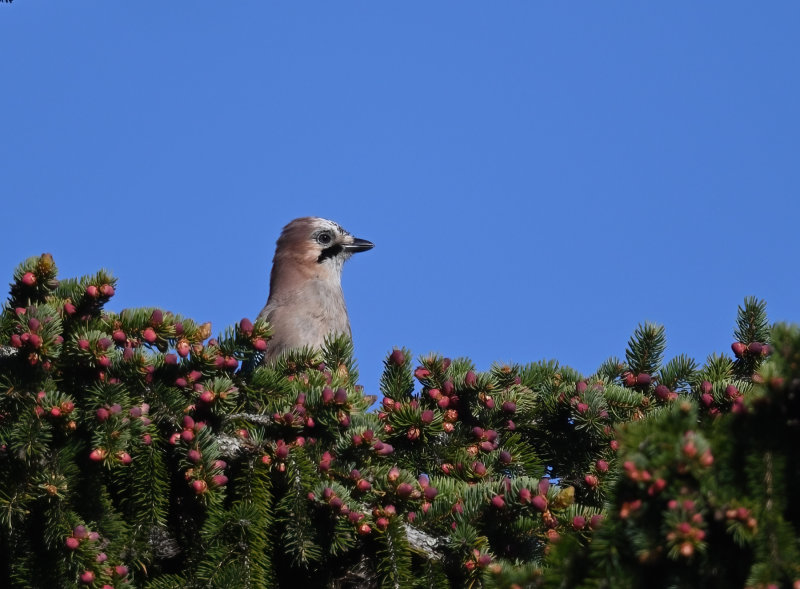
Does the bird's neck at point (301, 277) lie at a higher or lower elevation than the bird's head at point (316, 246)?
lower

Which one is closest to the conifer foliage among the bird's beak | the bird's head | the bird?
the bird

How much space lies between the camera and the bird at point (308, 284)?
7465 millimetres

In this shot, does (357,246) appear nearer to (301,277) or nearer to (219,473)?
(301,277)

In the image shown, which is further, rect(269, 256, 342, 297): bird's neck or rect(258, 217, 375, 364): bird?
rect(269, 256, 342, 297): bird's neck

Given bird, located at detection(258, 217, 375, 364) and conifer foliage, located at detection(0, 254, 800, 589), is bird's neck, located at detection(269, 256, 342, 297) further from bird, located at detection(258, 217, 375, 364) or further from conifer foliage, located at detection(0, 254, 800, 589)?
conifer foliage, located at detection(0, 254, 800, 589)

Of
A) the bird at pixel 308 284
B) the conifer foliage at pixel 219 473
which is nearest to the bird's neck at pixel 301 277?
the bird at pixel 308 284

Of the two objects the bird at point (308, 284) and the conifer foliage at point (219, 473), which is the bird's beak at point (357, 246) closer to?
the bird at point (308, 284)

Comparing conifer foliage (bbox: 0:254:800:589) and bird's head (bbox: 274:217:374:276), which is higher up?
bird's head (bbox: 274:217:374:276)

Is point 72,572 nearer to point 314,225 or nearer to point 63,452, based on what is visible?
point 63,452

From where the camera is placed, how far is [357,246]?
8797mm

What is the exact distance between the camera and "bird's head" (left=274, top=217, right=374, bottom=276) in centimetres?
833

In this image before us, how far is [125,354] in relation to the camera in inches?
121

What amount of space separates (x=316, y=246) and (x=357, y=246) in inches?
17.5

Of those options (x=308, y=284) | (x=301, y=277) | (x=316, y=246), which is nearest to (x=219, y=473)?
(x=308, y=284)
